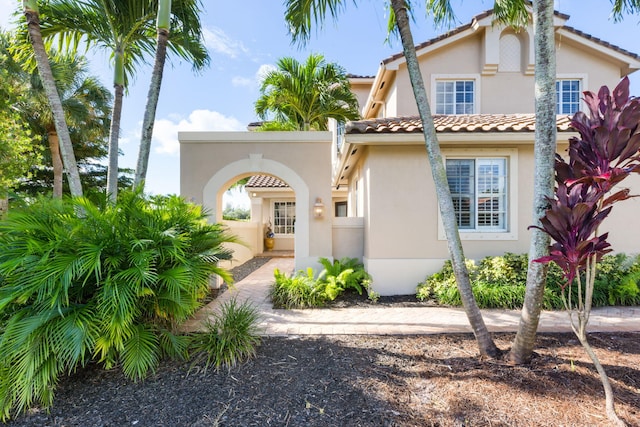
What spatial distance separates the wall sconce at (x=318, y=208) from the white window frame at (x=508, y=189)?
3404 mm

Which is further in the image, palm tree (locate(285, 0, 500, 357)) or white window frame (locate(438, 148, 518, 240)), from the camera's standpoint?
white window frame (locate(438, 148, 518, 240))

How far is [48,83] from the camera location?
5195 mm

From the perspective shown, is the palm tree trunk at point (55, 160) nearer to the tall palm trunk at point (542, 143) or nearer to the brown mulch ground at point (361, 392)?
the brown mulch ground at point (361, 392)

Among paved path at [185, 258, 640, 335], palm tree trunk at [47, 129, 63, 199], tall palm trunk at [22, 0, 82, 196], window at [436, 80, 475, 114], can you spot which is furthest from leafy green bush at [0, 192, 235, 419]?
palm tree trunk at [47, 129, 63, 199]

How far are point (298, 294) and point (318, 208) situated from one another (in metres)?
2.71

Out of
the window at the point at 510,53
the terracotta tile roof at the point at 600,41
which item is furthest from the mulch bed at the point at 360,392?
the terracotta tile roof at the point at 600,41

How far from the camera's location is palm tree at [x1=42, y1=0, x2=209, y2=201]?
5629 mm

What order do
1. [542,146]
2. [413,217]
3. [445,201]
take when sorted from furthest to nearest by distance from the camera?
[413,217], [445,201], [542,146]

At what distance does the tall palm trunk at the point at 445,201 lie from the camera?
13.5 feet

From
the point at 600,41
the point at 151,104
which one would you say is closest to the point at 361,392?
the point at 151,104

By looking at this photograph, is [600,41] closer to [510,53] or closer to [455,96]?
[510,53]

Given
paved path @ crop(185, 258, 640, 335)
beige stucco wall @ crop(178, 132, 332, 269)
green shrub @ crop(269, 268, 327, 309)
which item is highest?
beige stucco wall @ crop(178, 132, 332, 269)

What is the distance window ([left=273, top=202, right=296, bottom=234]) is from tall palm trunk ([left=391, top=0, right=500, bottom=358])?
44.0 feet

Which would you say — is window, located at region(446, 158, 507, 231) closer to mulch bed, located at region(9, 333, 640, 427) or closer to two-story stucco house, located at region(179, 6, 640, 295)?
two-story stucco house, located at region(179, 6, 640, 295)
